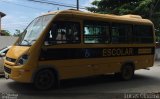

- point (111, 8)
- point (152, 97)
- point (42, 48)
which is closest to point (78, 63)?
point (42, 48)

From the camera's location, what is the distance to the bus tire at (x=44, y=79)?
12062 mm

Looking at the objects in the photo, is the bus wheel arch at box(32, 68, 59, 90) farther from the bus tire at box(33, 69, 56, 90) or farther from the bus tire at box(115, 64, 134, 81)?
the bus tire at box(115, 64, 134, 81)

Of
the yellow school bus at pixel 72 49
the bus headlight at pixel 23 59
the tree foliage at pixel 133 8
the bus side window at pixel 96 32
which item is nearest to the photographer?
the bus headlight at pixel 23 59

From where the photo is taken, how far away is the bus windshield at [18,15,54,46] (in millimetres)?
12315

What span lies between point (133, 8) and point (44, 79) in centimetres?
2288

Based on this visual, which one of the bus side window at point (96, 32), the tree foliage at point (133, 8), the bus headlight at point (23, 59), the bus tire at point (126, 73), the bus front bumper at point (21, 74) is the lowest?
the bus tire at point (126, 73)

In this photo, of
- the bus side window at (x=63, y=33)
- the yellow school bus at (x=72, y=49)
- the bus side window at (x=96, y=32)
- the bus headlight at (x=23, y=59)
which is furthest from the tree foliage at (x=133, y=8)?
the bus headlight at (x=23, y=59)

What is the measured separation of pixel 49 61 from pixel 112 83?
3603mm

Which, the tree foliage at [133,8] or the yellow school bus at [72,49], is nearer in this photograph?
the yellow school bus at [72,49]

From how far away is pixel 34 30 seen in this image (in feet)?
41.8

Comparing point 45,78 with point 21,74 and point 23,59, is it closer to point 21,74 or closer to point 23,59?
point 21,74

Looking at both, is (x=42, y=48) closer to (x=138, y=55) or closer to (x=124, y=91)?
(x=124, y=91)

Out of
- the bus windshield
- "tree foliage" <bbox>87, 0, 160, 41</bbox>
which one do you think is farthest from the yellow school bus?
"tree foliage" <bbox>87, 0, 160, 41</bbox>

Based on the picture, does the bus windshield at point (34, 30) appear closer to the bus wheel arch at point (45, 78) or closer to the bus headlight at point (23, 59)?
the bus headlight at point (23, 59)
